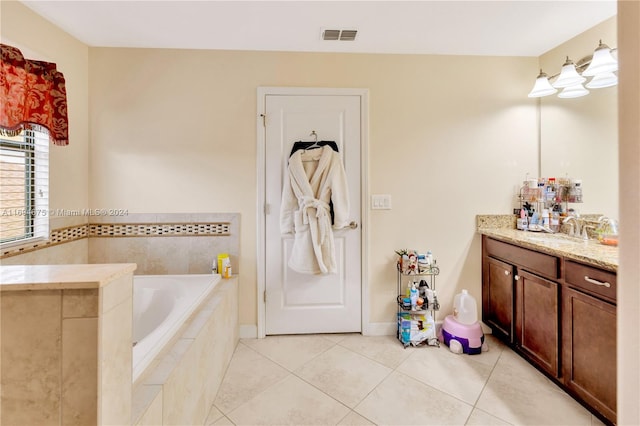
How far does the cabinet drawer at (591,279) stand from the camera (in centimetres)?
135

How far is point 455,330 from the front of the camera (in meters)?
2.13

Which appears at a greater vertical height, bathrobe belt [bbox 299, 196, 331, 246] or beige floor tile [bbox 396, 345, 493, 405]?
bathrobe belt [bbox 299, 196, 331, 246]

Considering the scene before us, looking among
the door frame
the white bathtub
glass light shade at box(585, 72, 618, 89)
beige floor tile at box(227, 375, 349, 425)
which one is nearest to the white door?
the door frame

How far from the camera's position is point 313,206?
6.98ft

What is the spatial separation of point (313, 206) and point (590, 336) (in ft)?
5.77

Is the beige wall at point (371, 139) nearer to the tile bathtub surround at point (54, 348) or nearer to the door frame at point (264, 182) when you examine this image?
the door frame at point (264, 182)

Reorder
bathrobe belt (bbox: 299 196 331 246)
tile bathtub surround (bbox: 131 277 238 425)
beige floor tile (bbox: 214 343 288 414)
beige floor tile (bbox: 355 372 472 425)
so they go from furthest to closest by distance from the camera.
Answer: bathrobe belt (bbox: 299 196 331 246) < beige floor tile (bbox: 214 343 288 414) < beige floor tile (bbox: 355 372 472 425) < tile bathtub surround (bbox: 131 277 238 425)

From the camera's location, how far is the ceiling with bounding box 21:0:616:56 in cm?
175

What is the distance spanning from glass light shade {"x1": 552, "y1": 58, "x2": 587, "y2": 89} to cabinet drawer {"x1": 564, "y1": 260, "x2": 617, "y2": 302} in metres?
1.33

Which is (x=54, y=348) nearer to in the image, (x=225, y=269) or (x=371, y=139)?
(x=225, y=269)

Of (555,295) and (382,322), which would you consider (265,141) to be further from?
(555,295)

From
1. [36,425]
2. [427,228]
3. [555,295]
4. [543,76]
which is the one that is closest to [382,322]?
[427,228]

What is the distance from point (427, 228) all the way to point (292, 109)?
4.95 feet

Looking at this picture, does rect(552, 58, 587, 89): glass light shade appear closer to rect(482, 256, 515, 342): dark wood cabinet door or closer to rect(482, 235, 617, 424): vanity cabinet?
rect(482, 235, 617, 424): vanity cabinet
